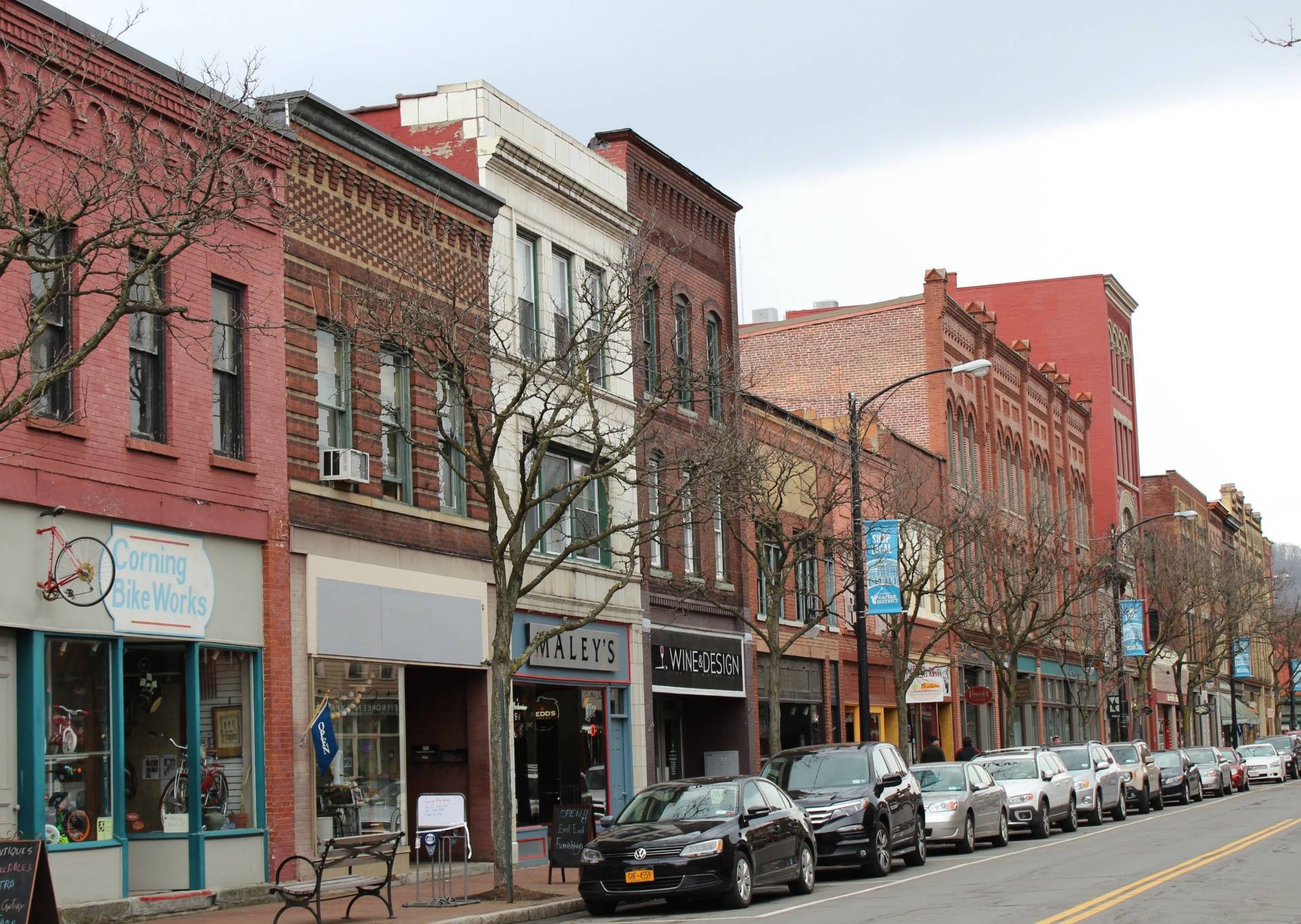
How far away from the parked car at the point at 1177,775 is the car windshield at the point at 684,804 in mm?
25989

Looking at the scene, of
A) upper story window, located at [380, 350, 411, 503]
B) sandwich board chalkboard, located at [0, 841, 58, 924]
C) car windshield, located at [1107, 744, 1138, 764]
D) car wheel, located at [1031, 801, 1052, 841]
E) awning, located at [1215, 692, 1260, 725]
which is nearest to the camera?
sandwich board chalkboard, located at [0, 841, 58, 924]


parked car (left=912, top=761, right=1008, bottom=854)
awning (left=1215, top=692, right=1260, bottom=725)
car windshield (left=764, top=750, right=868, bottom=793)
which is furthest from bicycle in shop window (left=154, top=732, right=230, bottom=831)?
awning (left=1215, top=692, right=1260, bottom=725)

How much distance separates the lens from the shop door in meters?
16.8

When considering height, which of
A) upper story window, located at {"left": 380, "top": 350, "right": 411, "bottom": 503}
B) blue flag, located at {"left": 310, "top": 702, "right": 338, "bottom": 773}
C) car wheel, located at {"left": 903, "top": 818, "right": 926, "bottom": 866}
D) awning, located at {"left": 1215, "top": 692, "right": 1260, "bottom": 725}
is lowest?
awning, located at {"left": 1215, "top": 692, "right": 1260, "bottom": 725}

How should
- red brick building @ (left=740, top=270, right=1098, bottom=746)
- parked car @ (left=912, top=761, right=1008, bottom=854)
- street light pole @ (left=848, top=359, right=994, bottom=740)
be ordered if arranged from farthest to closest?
1. red brick building @ (left=740, top=270, right=1098, bottom=746)
2. street light pole @ (left=848, top=359, right=994, bottom=740)
3. parked car @ (left=912, top=761, right=1008, bottom=854)

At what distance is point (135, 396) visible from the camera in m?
19.0

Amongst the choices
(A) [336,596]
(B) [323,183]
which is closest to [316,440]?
(A) [336,596]

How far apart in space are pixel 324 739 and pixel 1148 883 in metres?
9.70

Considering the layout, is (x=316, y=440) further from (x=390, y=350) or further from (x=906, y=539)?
(x=906, y=539)

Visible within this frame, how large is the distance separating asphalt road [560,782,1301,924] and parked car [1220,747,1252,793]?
23486mm

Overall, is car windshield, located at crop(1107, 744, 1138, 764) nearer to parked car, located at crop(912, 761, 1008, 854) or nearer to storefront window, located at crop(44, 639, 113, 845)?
parked car, located at crop(912, 761, 1008, 854)

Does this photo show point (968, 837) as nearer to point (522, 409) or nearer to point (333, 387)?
point (522, 409)

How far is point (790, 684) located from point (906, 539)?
12.8ft

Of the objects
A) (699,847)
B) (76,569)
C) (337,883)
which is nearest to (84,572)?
(76,569)
